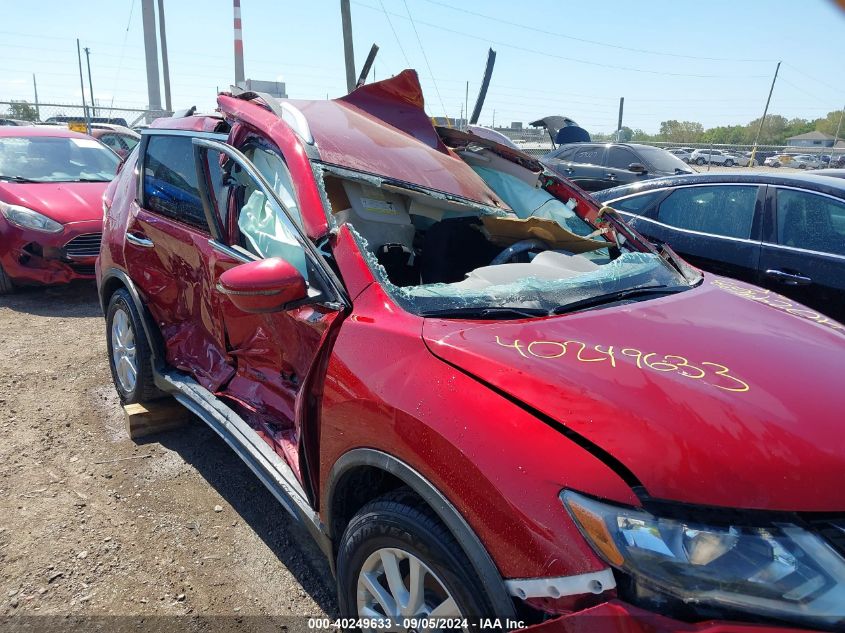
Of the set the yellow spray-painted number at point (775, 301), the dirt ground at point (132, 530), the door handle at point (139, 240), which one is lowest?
the dirt ground at point (132, 530)

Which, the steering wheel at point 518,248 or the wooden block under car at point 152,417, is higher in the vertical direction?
the steering wheel at point 518,248

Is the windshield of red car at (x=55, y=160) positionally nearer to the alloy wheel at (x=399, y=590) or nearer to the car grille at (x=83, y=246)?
the car grille at (x=83, y=246)

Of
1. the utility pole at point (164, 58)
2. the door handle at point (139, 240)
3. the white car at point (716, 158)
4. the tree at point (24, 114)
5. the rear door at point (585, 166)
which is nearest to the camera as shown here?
the door handle at point (139, 240)

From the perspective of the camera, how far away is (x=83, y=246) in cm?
608

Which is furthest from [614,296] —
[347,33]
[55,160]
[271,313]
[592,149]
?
[347,33]

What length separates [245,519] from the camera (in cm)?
280

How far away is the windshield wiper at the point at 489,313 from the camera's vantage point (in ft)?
5.88

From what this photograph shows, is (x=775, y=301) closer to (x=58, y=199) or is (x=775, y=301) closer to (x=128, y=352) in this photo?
(x=128, y=352)

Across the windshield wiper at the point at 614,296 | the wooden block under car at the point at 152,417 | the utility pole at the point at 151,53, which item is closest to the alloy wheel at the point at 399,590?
the windshield wiper at the point at 614,296

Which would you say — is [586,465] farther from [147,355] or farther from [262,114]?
[147,355]

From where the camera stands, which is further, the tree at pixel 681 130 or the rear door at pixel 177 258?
the tree at pixel 681 130

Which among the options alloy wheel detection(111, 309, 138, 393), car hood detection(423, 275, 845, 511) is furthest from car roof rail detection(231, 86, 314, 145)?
alloy wheel detection(111, 309, 138, 393)

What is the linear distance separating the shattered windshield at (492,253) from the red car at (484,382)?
0.01 meters

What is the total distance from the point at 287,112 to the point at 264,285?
3.33ft
